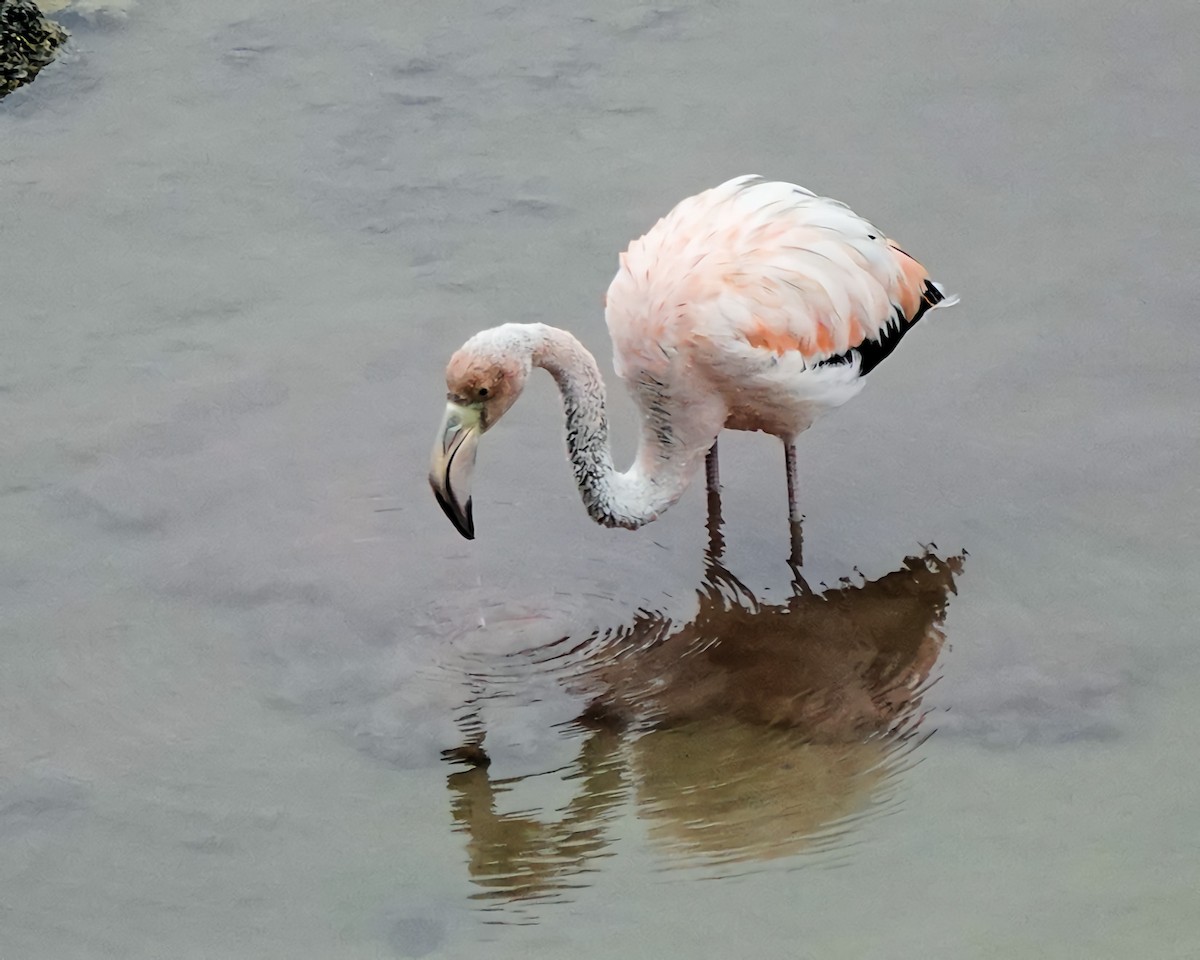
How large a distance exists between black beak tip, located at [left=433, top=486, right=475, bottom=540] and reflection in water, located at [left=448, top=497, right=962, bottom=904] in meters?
0.56

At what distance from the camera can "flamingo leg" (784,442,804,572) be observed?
20.8ft

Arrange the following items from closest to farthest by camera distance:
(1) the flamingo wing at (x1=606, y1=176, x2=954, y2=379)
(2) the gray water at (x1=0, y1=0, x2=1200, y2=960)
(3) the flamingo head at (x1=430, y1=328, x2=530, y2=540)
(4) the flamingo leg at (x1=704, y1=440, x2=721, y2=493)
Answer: (2) the gray water at (x1=0, y1=0, x2=1200, y2=960)
(3) the flamingo head at (x1=430, y1=328, x2=530, y2=540)
(1) the flamingo wing at (x1=606, y1=176, x2=954, y2=379)
(4) the flamingo leg at (x1=704, y1=440, x2=721, y2=493)

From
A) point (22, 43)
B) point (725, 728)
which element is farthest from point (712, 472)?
point (22, 43)

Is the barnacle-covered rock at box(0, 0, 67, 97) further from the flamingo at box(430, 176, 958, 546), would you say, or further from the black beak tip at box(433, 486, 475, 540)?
the black beak tip at box(433, 486, 475, 540)

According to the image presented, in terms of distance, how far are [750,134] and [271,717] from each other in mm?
4328

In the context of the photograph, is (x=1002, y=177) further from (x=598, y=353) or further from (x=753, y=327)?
(x=753, y=327)

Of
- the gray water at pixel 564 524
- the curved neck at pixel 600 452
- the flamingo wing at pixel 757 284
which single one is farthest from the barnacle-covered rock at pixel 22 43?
the curved neck at pixel 600 452

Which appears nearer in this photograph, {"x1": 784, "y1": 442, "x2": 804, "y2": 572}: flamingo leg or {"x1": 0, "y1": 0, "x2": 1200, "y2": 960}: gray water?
{"x1": 0, "y1": 0, "x2": 1200, "y2": 960}: gray water

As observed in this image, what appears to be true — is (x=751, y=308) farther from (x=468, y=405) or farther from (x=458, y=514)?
(x=458, y=514)

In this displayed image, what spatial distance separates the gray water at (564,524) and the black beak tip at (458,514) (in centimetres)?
55

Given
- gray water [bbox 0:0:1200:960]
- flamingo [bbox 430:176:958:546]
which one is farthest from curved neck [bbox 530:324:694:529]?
gray water [bbox 0:0:1200:960]

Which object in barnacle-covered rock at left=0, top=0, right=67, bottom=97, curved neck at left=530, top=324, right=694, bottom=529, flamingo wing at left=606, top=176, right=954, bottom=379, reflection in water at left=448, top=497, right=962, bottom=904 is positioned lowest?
reflection in water at left=448, top=497, right=962, bottom=904

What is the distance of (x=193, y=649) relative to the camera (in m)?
5.91

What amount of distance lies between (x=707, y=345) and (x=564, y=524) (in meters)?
1.10
